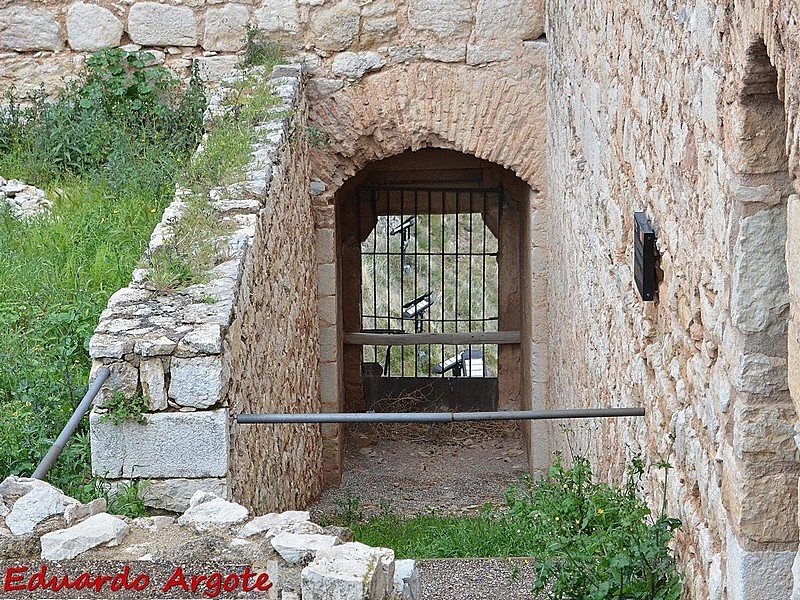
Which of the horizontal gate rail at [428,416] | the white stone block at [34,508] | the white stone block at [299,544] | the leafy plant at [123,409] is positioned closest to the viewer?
the white stone block at [299,544]

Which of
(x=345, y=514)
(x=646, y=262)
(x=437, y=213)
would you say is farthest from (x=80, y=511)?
(x=437, y=213)

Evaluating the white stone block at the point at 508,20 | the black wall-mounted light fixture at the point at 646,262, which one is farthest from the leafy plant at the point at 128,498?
the white stone block at the point at 508,20

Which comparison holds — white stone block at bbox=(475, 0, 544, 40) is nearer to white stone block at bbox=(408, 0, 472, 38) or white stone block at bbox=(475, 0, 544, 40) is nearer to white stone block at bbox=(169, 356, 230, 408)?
white stone block at bbox=(408, 0, 472, 38)

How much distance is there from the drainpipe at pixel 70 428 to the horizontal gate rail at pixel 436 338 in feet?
20.3

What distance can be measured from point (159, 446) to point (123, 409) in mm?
210

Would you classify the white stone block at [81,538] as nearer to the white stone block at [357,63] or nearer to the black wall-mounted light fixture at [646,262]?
the black wall-mounted light fixture at [646,262]

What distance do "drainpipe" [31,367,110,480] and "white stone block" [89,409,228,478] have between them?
178mm

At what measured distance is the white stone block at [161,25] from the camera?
8.34 meters

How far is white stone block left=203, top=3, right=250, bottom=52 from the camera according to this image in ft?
27.2

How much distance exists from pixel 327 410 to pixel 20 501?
5.48 m

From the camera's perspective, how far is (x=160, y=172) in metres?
7.32

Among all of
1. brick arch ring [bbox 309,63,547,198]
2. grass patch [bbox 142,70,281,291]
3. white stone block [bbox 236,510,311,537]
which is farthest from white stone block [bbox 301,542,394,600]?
brick arch ring [bbox 309,63,547,198]

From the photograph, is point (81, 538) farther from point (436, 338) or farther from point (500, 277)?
point (500, 277)

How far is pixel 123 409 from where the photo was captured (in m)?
4.40
